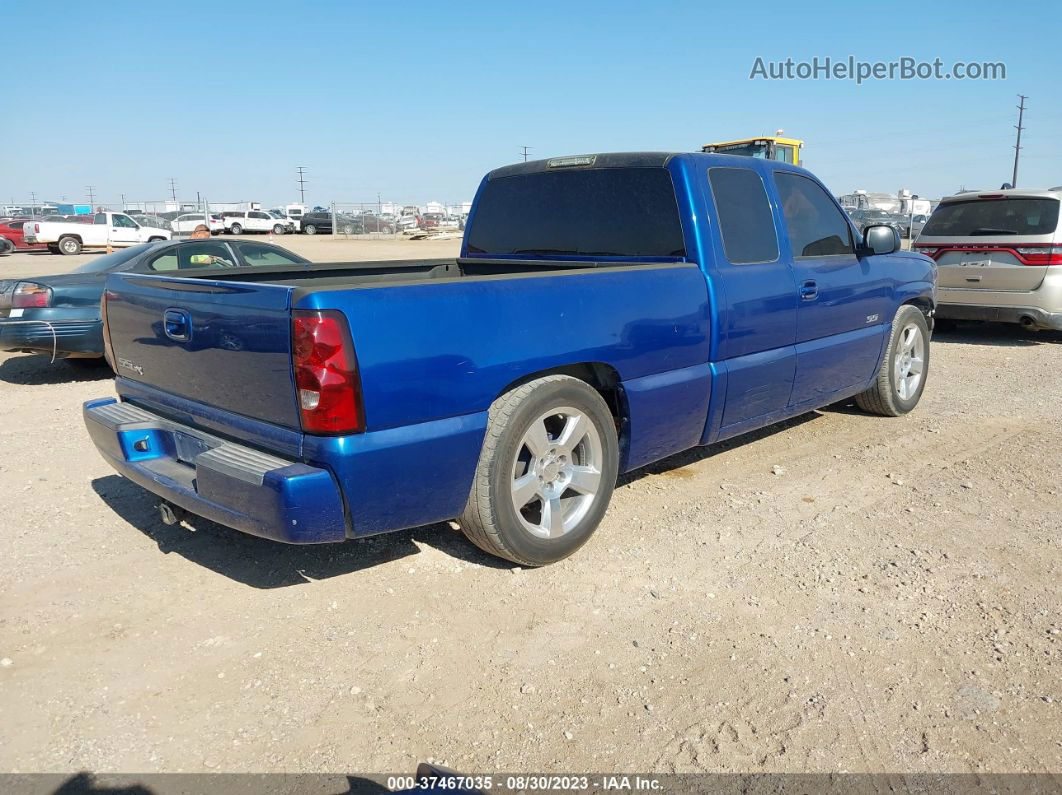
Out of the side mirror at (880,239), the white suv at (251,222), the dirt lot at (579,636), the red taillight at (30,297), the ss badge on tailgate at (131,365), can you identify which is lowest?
the dirt lot at (579,636)

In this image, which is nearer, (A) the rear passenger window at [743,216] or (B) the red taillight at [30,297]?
(A) the rear passenger window at [743,216]

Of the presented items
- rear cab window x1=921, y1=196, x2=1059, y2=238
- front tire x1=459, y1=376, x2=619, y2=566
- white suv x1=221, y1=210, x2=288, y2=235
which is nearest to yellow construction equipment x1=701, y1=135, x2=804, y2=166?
rear cab window x1=921, y1=196, x2=1059, y2=238

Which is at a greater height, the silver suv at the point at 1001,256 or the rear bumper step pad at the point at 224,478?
the silver suv at the point at 1001,256

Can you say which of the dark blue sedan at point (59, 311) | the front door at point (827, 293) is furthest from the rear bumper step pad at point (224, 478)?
the dark blue sedan at point (59, 311)

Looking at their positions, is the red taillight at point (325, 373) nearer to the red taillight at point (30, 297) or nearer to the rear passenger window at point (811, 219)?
the rear passenger window at point (811, 219)

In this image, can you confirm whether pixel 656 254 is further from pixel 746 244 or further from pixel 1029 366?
pixel 1029 366

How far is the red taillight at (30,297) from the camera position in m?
7.56

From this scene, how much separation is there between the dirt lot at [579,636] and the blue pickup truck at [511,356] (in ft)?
1.39

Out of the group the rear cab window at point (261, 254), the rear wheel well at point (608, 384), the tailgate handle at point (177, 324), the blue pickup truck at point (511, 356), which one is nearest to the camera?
the blue pickup truck at point (511, 356)

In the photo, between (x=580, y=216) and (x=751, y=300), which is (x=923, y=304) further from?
(x=580, y=216)

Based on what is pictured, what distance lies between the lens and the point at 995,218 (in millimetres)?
9484

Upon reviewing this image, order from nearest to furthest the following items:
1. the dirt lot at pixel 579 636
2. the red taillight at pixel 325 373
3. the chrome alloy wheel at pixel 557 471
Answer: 1. the dirt lot at pixel 579 636
2. the red taillight at pixel 325 373
3. the chrome alloy wheel at pixel 557 471

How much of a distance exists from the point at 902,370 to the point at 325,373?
16.4 ft

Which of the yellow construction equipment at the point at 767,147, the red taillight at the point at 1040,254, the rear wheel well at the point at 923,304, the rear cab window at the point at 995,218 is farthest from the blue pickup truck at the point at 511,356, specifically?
the yellow construction equipment at the point at 767,147
